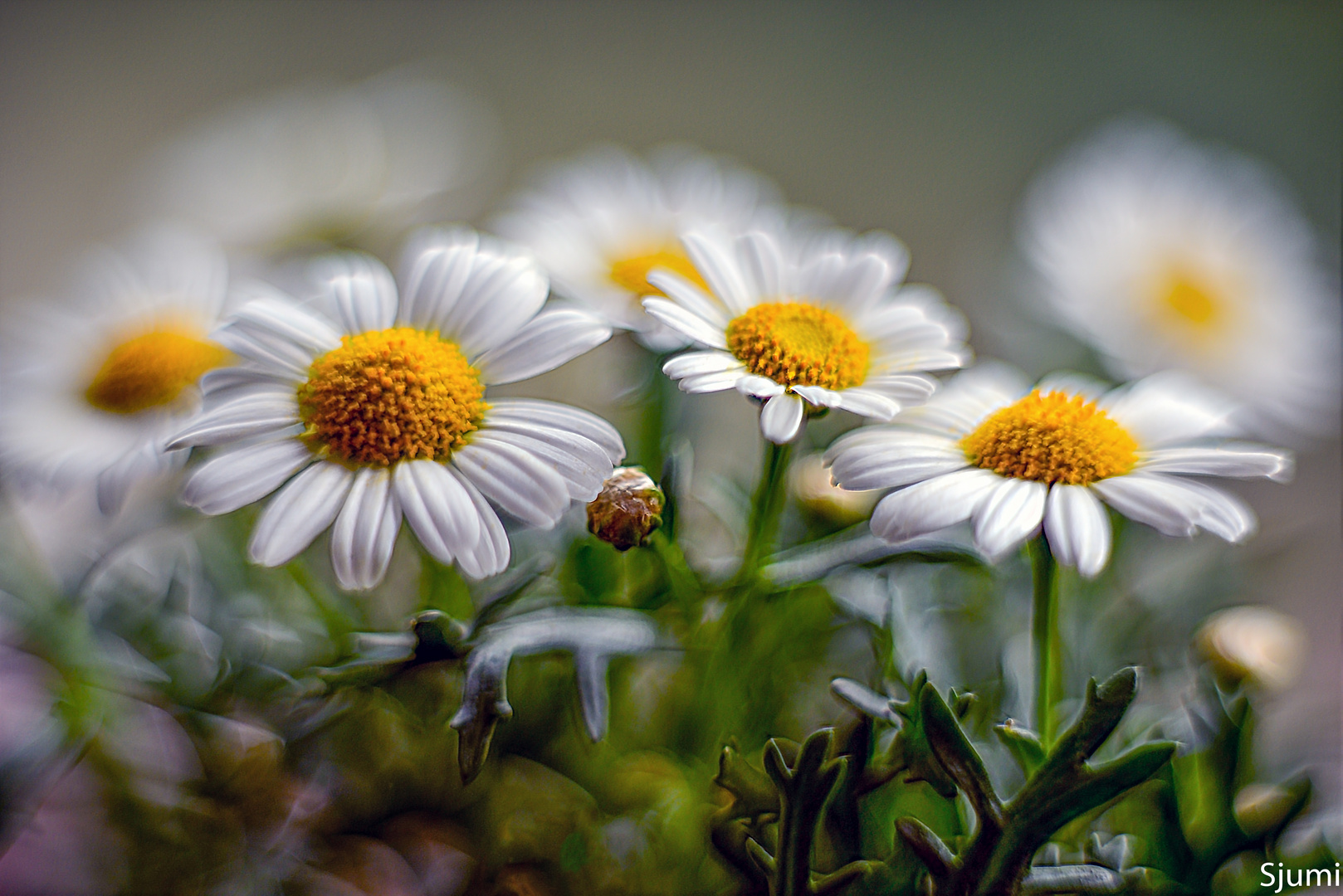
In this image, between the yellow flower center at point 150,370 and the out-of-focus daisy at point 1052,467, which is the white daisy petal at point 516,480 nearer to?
the out-of-focus daisy at point 1052,467

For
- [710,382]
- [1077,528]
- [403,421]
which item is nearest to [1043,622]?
[1077,528]

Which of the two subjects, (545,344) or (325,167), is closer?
(545,344)

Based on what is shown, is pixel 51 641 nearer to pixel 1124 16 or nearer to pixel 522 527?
pixel 522 527

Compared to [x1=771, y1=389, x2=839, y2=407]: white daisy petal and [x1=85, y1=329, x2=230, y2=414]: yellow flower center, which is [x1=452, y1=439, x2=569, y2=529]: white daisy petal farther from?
[x1=85, y1=329, x2=230, y2=414]: yellow flower center

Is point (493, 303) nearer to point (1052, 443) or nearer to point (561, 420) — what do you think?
point (561, 420)

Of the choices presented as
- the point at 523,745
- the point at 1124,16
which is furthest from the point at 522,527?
the point at 1124,16

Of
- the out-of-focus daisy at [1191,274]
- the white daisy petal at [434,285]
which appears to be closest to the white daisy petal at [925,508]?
the white daisy petal at [434,285]

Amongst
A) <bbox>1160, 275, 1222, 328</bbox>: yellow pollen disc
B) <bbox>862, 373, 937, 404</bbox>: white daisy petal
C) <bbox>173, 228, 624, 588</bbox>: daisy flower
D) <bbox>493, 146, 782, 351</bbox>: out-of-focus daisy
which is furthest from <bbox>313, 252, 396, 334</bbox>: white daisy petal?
<bbox>1160, 275, 1222, 328</bbox>: yellow pollen disc
